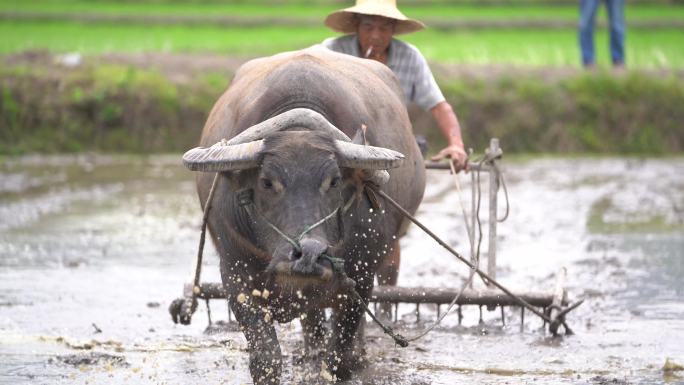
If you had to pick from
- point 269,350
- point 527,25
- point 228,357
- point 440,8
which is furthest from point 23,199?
point 440,8

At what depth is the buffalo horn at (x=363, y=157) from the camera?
453 centimetres

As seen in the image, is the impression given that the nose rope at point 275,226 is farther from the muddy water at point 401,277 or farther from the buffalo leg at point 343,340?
the muddy water at point 401,277

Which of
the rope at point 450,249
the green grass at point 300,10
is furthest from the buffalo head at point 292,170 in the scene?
the green grass at point 300,10

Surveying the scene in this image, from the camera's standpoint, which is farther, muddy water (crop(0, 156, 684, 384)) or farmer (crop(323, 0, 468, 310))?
farmer (crop(323, 0, 468, 310))

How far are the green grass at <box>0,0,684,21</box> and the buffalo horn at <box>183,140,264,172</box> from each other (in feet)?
52.3

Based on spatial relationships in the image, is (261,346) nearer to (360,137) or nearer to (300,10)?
(360,137)

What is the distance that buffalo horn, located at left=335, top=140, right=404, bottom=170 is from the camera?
4527 millimetres

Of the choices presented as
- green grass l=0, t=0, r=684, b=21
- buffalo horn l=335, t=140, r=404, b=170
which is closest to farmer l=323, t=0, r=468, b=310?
buffalo horn l=335, t=140, r=404, b=170

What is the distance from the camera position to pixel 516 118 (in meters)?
12.2

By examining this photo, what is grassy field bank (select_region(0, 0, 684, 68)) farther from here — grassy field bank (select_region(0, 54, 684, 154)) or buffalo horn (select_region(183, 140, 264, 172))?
buffalo horn (select_region(183, 140, 264, 172))

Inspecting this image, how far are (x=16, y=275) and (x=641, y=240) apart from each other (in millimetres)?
4060

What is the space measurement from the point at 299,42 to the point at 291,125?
12.2 meters

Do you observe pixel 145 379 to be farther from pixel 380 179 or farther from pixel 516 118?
pixel 516 118

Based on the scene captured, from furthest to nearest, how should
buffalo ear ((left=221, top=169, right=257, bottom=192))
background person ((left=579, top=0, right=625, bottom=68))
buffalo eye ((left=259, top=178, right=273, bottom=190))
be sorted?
1. background person ((left=579, top=0, right=625, bottom=68))
2. buffalo ear ((left=221, top=169, right=257, bottom=192))
3. buffalo eye ((left=259, top=178, right=273, bottom=190))
